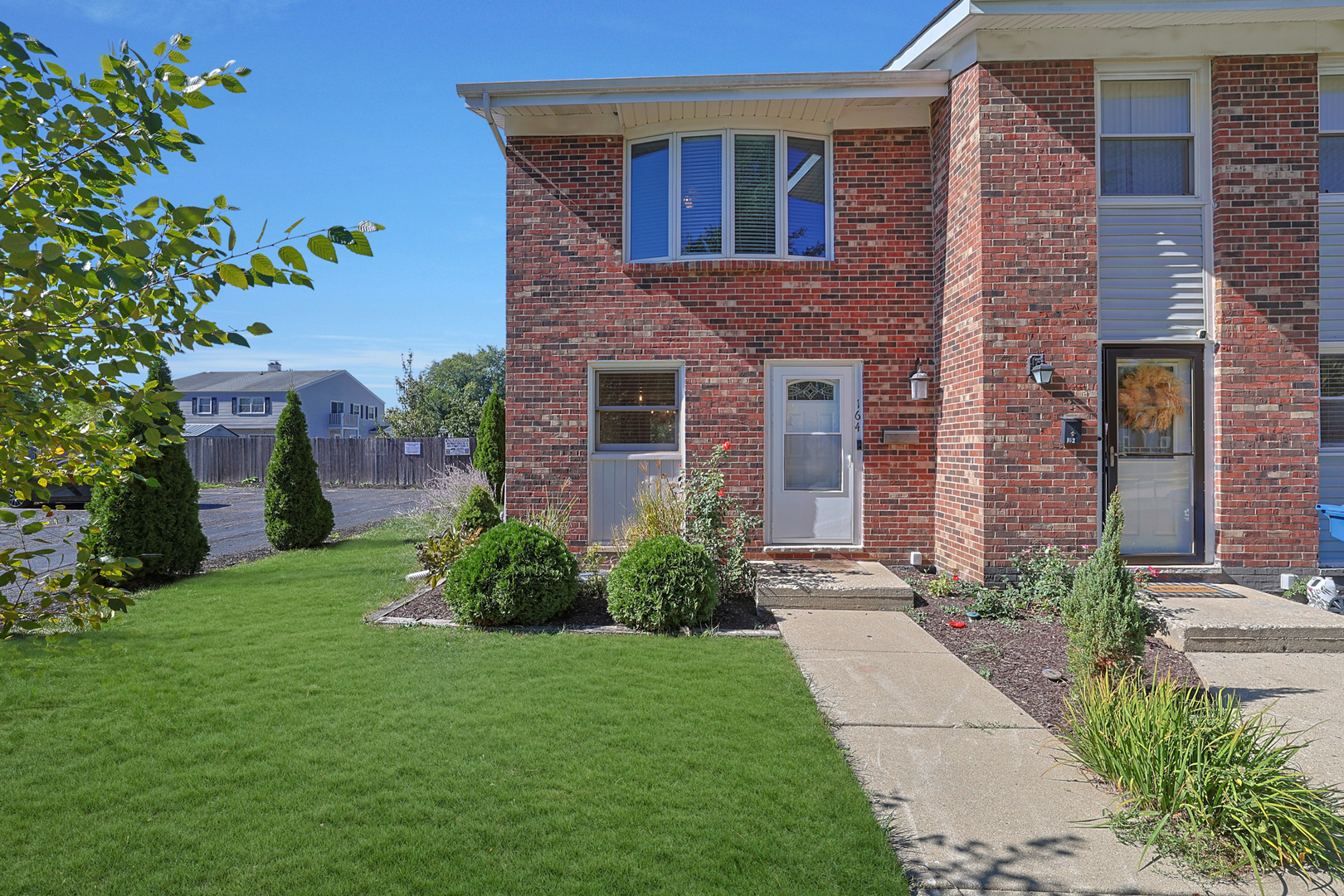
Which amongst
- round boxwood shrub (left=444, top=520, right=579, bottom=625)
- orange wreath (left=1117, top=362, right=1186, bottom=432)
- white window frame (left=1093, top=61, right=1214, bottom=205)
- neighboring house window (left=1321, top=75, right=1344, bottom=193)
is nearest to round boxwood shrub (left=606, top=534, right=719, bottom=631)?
round boxwood shrub (left=444, top=520, right=579, bottom=625)

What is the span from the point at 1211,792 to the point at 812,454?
211 inches

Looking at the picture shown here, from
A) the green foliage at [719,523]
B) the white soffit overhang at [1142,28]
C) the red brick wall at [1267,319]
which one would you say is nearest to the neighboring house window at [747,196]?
the white soffit overhang at [1142,28]

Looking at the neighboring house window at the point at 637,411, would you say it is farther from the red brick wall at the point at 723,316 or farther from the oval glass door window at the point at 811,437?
the oval glass door window at the point at 811,437

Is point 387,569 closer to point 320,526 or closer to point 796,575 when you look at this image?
point 320,526

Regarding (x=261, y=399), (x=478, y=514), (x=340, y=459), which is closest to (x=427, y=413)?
(x=340, y=459)

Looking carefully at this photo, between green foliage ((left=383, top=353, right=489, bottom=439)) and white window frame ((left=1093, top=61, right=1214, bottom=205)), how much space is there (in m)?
27.6

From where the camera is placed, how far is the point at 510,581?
5.71m

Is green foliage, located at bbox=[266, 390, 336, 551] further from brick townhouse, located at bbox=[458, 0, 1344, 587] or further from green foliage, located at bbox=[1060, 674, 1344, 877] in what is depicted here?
green foliage, located at bbox=[1060, 674, 1344, 877]

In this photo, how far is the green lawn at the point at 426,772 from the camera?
2549 mm

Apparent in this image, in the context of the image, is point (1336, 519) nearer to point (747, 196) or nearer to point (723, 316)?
point (723, 316)

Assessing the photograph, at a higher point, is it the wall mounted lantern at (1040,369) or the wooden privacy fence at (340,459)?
the wall mounted lantern at (1040,369)

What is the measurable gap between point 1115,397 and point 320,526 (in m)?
10.8

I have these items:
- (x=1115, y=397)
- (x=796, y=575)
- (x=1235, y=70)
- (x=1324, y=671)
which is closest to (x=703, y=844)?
(x=796, y=575)

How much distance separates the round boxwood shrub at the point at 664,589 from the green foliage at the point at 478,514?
2.97 meters
